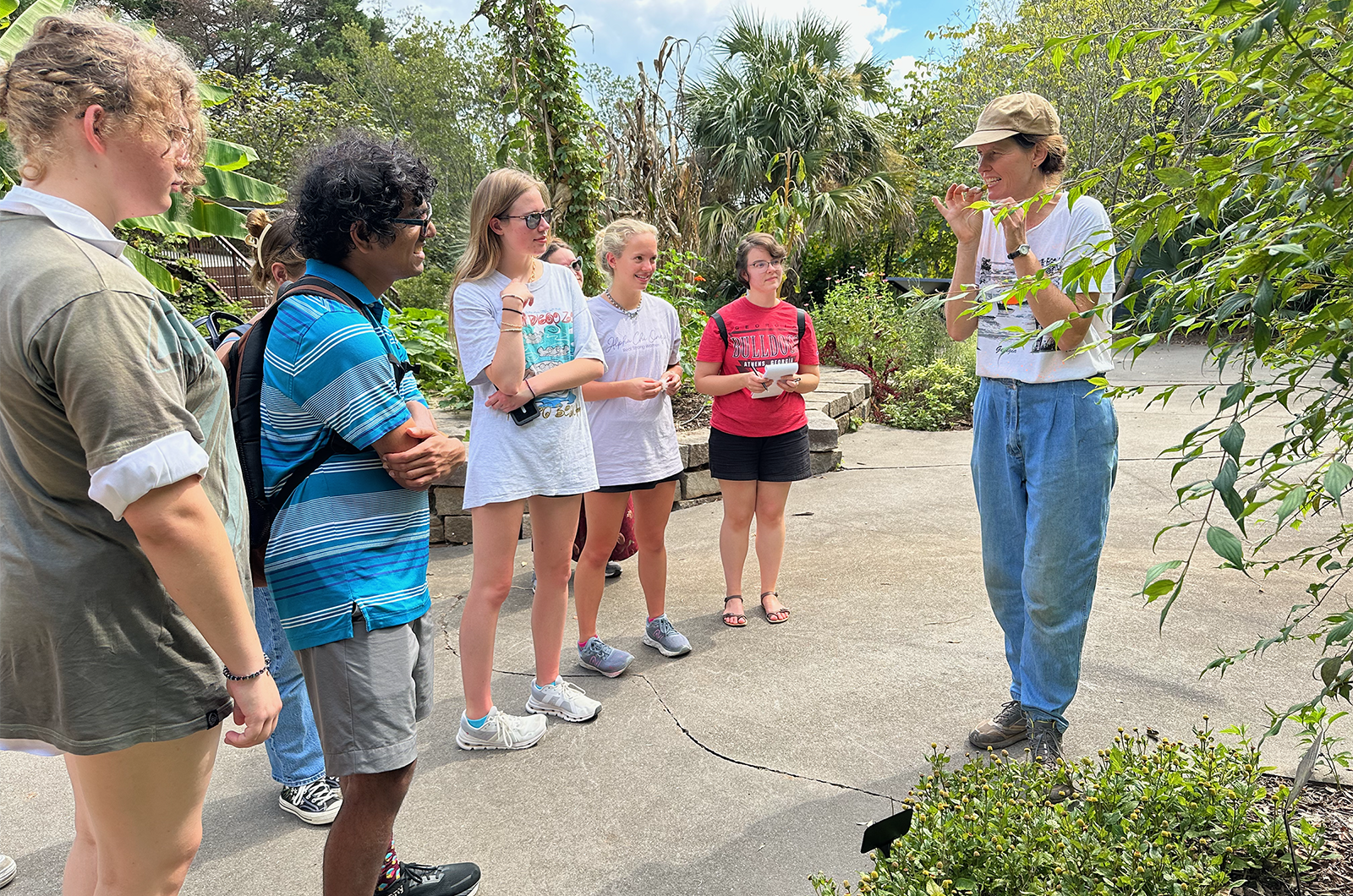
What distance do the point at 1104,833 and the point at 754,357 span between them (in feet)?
9.24

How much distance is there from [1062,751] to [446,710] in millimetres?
2387

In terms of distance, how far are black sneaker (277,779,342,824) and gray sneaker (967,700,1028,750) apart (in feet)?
7.12

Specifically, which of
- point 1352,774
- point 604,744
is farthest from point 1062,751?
point 604,744

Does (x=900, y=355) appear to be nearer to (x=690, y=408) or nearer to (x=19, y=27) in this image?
(x=690, y=408)

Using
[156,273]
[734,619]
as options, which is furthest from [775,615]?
[156,273]

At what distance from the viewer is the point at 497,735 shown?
3348 mm

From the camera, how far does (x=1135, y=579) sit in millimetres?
4699

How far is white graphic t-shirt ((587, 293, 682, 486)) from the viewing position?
13.0 feet

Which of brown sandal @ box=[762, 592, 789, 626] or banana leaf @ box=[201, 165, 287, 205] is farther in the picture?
banana leaf @ box=[201, 165, 287, 205]

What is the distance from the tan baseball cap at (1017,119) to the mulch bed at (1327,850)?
2.05m

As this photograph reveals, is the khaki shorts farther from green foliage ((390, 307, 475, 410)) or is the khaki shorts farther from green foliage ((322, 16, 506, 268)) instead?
green foliage ((322, 16, 506, 268))

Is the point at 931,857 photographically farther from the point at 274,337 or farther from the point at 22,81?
the point at 22,81

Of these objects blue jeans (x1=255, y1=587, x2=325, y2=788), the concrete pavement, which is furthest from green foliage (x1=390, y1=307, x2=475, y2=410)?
blue jeans (x1=255, y1=587, x2=325, y2=788)

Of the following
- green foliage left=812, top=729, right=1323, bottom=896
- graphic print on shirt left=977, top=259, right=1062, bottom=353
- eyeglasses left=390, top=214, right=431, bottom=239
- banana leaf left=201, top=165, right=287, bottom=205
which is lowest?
green foliage left=812, top=729, right=1323, bottom=896
